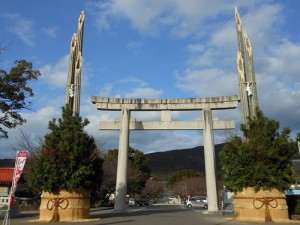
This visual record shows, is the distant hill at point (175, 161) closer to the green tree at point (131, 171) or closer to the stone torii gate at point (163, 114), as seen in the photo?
the green tree at point (131, 171)

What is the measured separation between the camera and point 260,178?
16.6 meters

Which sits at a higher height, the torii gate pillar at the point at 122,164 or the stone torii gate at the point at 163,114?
the stone torii gate at the point at 163,114

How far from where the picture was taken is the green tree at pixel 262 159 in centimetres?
1659

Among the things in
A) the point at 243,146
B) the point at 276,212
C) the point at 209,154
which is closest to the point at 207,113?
the point at 209,154

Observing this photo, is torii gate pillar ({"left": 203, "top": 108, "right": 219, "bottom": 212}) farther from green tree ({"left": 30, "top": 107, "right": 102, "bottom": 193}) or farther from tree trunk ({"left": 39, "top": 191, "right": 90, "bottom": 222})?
tree trunk ({"left": 39, "top": 191, "right": 90, "bottom": 222})

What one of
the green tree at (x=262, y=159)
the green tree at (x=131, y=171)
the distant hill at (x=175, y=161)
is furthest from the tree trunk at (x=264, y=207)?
the distant hill at (x=175, y=161)

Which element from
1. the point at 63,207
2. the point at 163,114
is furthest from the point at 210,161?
the point at 63,207

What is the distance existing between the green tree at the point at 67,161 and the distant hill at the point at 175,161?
119195mm

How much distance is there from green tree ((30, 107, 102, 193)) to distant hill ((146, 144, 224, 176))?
4693 inches

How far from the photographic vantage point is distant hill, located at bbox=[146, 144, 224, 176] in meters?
140

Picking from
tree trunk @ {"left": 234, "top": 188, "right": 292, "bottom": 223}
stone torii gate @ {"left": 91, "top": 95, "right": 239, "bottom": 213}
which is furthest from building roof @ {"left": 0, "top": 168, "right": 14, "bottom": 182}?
tree trunk @ {"left": 234, "top": 188, "right": 292, "bottom": 223}

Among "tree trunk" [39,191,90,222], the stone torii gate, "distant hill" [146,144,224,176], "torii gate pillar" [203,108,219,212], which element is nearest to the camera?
"tree trunk" [39,191,90,222]

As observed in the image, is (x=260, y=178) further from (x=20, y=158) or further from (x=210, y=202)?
(x=20, y=158)

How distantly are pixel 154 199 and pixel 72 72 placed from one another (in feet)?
221
